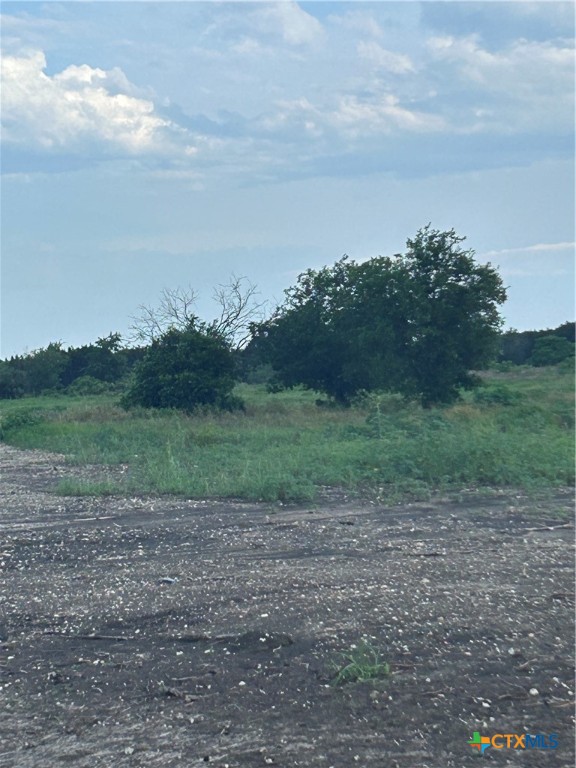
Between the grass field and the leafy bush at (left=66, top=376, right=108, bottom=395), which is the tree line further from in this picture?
the leafy bush at (left=66, top=376, right=108, bottom=395)

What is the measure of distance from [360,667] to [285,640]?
0.80 metres

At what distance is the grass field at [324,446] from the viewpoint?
12.4 m

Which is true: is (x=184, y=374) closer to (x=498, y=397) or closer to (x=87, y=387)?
(x=498, y=397)

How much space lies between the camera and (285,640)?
5750mm

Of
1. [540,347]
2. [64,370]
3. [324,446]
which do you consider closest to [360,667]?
[324,446]

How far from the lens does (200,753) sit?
4246 mm

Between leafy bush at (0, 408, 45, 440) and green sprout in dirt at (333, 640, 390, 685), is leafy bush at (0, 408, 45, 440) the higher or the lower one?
the higher one

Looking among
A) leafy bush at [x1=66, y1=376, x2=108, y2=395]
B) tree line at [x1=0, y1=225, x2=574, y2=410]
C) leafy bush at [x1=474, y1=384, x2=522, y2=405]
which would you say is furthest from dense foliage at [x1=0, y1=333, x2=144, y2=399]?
leafy bush at [x1=474, y1=384, x2=522, y2=405]

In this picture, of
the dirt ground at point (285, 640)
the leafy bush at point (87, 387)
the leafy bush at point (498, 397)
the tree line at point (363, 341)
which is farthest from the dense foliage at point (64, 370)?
the dirt ground at point (285, 640)

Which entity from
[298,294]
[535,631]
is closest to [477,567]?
[535,631]

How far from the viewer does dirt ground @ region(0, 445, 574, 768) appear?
4.37 m

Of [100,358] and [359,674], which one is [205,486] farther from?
[100,358]

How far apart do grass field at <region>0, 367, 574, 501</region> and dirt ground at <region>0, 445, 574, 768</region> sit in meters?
2.32

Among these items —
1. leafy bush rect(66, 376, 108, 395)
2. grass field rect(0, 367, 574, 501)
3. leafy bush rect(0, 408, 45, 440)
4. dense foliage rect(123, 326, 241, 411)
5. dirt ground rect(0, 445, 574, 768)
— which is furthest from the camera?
leafy bush rect(66, 376, 108, 395)
